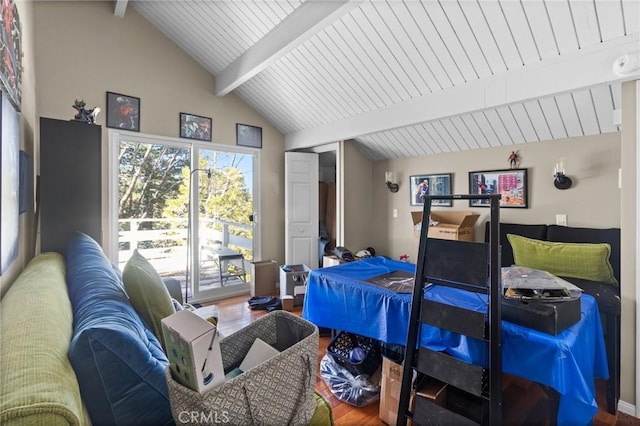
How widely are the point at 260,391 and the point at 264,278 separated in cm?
366

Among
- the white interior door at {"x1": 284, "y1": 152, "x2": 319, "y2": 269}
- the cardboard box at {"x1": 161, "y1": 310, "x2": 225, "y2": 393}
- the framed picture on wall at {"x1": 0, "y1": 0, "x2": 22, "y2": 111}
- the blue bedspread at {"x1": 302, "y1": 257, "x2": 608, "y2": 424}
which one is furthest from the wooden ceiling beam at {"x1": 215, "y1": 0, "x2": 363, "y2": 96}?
the cardboard box at {"x1": 161, "y1": 310, "x2": 225, "y2": 393}

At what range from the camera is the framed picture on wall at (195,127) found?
3898mm

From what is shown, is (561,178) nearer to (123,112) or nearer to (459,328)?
(459,328)

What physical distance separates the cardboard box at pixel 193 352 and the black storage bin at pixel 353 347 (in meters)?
1.55

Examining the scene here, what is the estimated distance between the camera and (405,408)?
1600 millimetres

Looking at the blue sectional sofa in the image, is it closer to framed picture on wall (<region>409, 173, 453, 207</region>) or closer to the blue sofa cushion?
the blue sofa cushion

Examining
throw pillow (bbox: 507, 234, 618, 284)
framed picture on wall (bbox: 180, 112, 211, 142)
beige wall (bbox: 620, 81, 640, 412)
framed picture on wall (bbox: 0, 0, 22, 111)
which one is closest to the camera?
framed picture on wall (bbox: 0, 0, 22, 111)

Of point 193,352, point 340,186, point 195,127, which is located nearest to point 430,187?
point 340,186

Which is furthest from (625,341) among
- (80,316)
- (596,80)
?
(80,316)

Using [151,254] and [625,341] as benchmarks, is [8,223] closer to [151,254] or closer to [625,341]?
[151,254]

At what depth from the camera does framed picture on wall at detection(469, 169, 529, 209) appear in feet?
10.3

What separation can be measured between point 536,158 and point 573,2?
1.51m

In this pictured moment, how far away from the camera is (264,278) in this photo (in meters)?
4.39

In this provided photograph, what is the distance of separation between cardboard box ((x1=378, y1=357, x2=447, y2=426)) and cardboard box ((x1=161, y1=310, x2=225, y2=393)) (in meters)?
1.27
